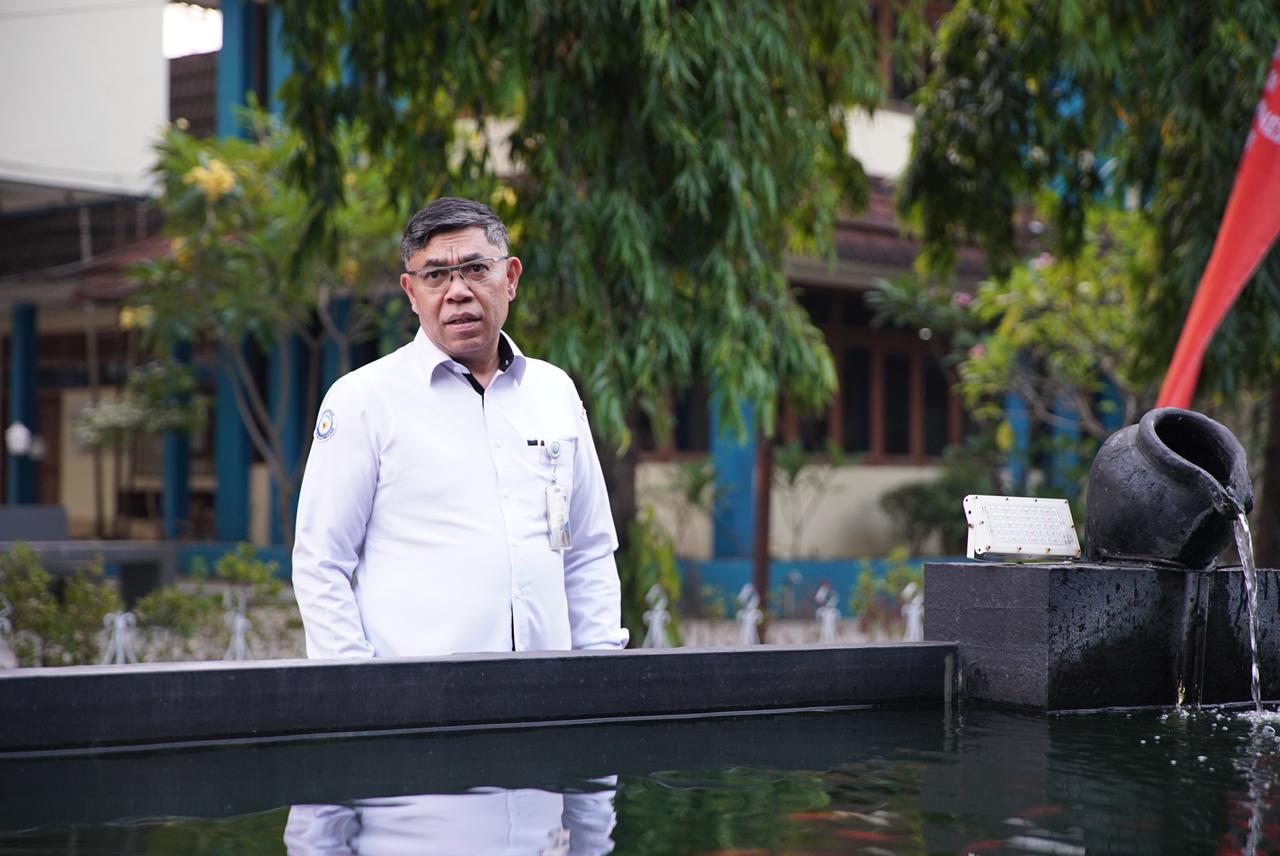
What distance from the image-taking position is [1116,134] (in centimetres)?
987

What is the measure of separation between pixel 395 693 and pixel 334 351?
16.1 m

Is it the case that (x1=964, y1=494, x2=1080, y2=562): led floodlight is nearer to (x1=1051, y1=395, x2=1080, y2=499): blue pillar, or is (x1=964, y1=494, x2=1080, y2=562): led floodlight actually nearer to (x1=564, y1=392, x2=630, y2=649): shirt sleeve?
(x1=564, y1=392, x2=630, y2=649): shirt sleeve

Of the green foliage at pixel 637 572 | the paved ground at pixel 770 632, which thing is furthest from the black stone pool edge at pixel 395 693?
the paved ground at pixel 770 632

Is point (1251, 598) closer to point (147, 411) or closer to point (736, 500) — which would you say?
point (736, 500)

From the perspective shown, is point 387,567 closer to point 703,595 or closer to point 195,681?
point 195,681

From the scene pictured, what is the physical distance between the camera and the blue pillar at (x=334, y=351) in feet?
60.7

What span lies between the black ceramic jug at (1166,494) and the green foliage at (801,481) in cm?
1135

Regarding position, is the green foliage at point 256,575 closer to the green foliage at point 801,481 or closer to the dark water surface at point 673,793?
the dark water surface at point 673,793

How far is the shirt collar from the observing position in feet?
12.9

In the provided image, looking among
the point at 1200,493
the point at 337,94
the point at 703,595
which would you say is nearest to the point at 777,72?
the point at 337,94

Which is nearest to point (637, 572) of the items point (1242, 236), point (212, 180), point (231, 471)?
point (1242, 236)

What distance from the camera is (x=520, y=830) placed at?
9.60 ft

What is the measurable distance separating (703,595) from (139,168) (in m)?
6.51

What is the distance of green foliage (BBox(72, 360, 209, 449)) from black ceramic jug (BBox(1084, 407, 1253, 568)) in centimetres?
1542
